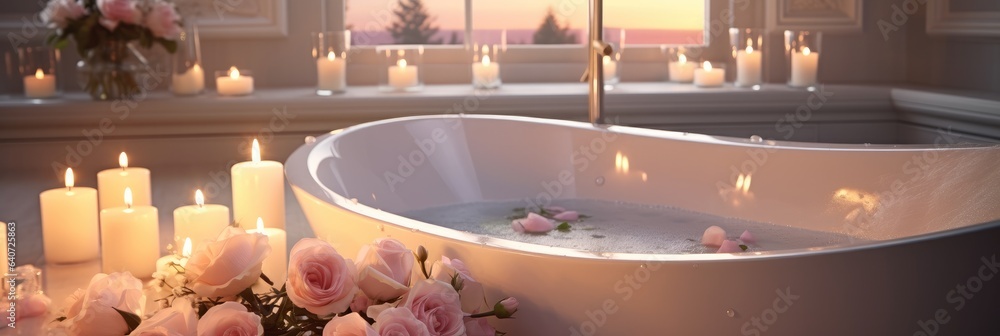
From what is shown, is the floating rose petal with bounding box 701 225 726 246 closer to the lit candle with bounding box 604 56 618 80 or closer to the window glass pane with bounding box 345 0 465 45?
the lit candle with bounding box 604 56 618 80

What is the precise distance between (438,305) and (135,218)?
0.99 m

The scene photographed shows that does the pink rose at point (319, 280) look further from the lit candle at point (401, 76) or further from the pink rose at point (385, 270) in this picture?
the lit candle at point (401, 76)

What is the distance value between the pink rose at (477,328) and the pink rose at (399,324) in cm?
11

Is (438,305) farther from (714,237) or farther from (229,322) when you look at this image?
(714,237)

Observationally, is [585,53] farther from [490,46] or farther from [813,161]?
[813,161]

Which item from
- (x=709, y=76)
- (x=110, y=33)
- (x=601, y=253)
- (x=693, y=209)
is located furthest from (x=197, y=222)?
(x=709, y=76)

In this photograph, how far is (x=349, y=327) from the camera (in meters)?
1.15

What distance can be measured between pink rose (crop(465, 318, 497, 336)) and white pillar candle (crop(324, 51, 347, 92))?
6.44ft

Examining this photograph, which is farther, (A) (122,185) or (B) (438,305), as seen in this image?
(A) (122,185)

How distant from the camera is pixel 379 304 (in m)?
1.29

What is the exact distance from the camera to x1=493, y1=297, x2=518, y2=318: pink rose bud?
49.3 inches

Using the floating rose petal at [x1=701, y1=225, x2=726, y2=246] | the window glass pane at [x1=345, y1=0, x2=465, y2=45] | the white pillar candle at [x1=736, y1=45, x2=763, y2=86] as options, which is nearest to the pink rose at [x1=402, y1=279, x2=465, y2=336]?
the floating rose petal at [x1=701, y1=225, x2=726, y2=246]

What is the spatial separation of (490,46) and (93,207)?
5.07ft

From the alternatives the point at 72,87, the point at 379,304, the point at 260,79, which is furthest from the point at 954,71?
the point at 72,87
